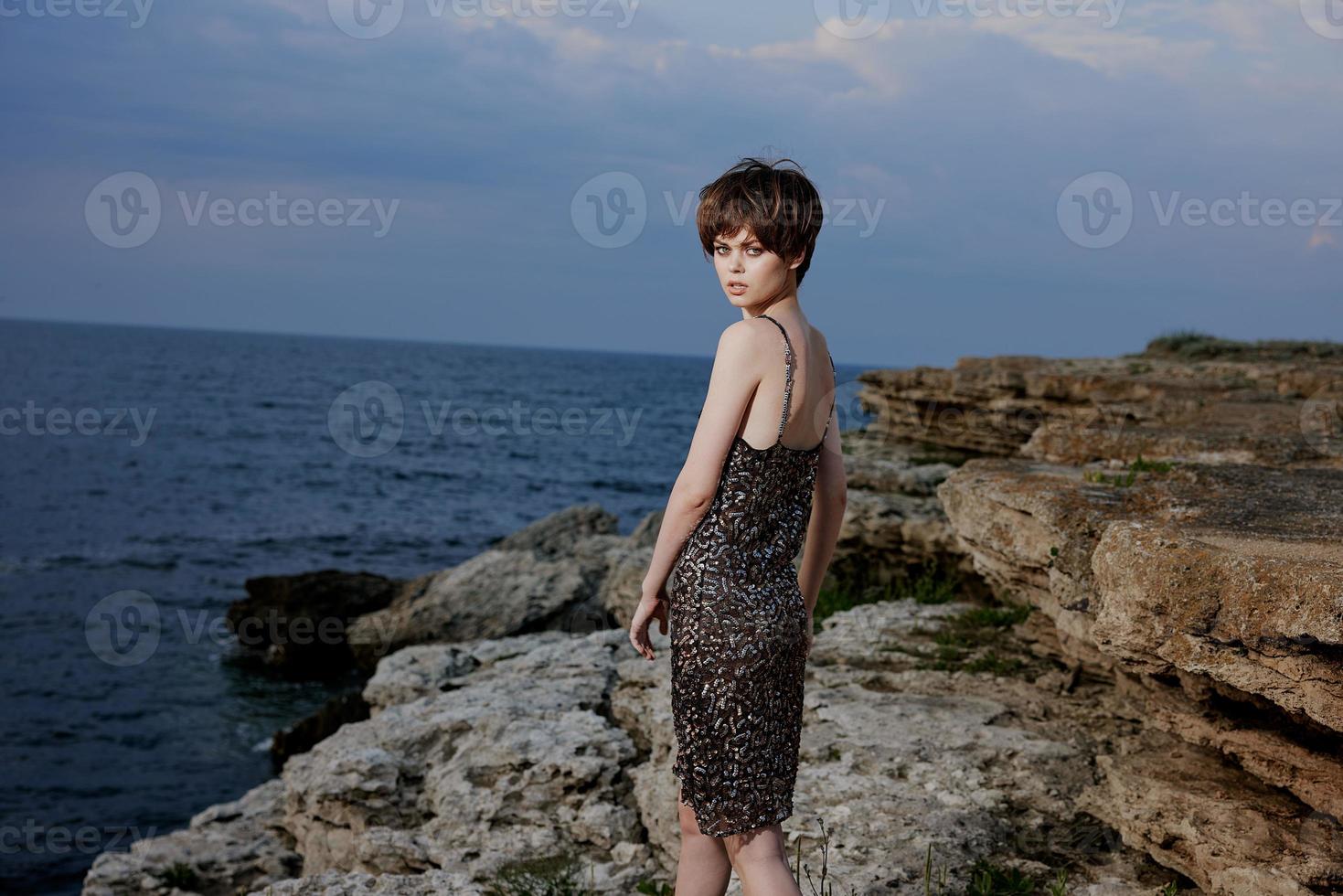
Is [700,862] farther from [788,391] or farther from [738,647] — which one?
[788,391]

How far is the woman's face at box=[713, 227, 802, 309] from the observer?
3051 mm

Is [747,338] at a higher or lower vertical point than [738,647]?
higher

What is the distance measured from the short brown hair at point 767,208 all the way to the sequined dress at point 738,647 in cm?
26

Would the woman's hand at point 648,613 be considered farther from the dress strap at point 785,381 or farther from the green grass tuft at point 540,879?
the green grass tuft at point 540,879

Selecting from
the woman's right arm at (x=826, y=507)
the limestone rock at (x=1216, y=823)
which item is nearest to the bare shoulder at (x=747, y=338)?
the woman's right arm at (x=826, y=507)

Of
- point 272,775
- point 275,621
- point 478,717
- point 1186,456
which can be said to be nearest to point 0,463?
point 275,621

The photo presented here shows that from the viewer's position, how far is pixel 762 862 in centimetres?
307

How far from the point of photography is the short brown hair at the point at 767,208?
2973 mm

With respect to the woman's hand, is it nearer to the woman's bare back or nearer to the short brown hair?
the woman's bare back

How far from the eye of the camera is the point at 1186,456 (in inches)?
249

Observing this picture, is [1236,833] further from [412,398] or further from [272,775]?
[412,398]

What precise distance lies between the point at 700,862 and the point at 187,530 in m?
26.4

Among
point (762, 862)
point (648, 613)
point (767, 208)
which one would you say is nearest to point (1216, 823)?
point (762, 862)

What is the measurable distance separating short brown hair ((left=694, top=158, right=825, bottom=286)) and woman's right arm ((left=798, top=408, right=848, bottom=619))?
28.9 inches
